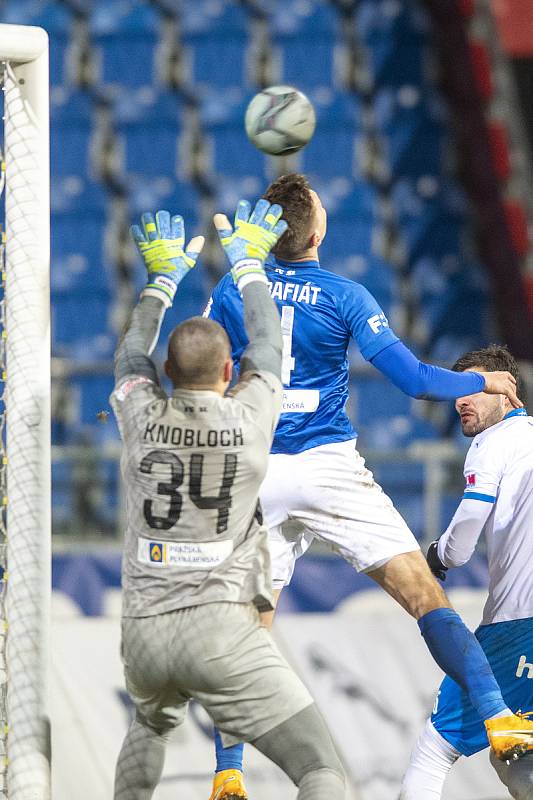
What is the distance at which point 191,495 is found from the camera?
4125mm

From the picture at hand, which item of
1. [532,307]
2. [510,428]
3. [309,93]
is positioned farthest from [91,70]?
[510,428]

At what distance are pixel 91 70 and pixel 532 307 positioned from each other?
495 cm

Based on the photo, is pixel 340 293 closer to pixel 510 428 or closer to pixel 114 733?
pixel 510 428

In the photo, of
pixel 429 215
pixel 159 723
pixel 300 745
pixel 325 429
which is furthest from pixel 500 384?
pixel 429 215

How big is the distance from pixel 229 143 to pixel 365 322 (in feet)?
26.6

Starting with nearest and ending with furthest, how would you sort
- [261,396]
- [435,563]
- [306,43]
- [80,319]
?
[261,396]
[435,563]
[80,319]
[306,43]

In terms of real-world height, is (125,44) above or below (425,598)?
above

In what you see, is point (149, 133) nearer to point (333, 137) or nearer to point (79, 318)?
point (333, 137)

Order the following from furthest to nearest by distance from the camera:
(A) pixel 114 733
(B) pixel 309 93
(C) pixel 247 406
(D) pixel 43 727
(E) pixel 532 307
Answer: (B) pixel 309 93, (E) pixel 532 307, (A) pixel 114 733, (D) pixel 43 727, (C) pixel 247 406

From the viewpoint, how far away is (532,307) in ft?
39.5

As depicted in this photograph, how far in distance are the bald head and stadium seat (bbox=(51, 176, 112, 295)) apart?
7.80 metres

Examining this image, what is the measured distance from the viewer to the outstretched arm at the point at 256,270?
4.40m

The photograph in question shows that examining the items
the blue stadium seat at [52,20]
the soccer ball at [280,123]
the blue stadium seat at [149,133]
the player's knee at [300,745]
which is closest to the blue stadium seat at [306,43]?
the blue stadium seat at [149,133]

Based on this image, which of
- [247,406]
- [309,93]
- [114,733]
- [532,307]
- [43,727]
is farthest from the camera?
[309,93]
